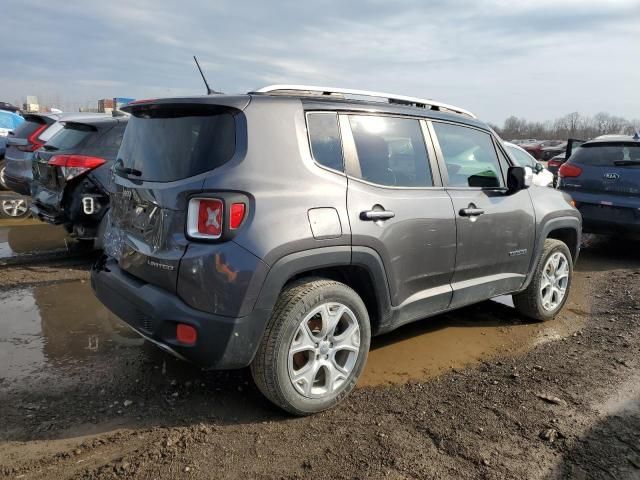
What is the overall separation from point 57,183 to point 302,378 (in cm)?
424

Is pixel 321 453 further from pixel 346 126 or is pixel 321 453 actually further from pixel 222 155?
pixel 346 126

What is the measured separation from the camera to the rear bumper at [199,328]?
2545mm

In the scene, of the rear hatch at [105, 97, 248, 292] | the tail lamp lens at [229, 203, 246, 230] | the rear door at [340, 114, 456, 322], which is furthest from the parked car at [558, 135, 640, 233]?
the tail lamp lens at [229, 203, 246, 230]

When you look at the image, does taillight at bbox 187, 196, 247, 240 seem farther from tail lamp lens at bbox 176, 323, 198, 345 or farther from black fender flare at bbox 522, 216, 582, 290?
black fender flare at bbox 522, 216, 582, 290

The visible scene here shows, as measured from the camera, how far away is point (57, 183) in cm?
564

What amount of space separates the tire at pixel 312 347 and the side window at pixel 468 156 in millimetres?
1365

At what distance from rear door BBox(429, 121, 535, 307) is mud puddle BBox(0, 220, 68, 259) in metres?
5.07

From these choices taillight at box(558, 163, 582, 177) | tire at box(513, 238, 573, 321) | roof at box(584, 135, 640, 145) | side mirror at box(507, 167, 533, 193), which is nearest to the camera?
side mirror at box(507, 167, 533, 193)

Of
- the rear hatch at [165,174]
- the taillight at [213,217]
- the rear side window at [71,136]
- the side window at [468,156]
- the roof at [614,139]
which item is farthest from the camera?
the roof at [614,139]

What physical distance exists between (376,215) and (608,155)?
5717 millimetres

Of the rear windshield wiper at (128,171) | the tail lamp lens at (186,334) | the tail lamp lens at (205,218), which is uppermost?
the rear windshield wiper at (128,171)

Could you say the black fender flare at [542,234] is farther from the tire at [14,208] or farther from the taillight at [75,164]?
the tire at [14,208]

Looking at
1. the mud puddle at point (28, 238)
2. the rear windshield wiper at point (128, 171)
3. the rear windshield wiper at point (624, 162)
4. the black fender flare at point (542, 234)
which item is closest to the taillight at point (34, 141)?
the mud puddle at point (28, 238)

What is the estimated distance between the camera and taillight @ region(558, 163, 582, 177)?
7375mm
